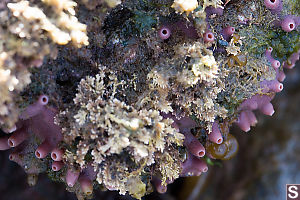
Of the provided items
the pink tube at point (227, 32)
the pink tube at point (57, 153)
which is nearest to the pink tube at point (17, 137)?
the pink tube at point (57, 153)

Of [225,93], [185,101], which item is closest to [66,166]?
[185,101]

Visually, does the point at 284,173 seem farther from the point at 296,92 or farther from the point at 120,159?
the point at 120,159

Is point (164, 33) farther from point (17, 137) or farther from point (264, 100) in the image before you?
point (17, 137)

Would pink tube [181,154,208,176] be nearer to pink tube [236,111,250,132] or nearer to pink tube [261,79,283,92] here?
pink tube [236,111,250,132]

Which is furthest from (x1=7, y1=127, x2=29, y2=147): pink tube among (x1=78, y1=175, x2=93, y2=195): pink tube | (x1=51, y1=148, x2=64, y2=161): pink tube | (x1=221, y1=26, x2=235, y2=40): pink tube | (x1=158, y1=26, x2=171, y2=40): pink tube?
(x1=221, y1=26, x2=235, y2=40): pink tube

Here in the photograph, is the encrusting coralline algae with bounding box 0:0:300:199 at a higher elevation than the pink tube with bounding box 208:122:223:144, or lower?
higher

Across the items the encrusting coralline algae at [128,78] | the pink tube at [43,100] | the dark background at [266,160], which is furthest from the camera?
the dark background at [266,160]

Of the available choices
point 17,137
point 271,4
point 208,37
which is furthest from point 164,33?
point 17,137

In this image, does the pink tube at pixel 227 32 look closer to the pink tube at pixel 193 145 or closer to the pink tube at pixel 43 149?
the pink tube at pixel 193 145
